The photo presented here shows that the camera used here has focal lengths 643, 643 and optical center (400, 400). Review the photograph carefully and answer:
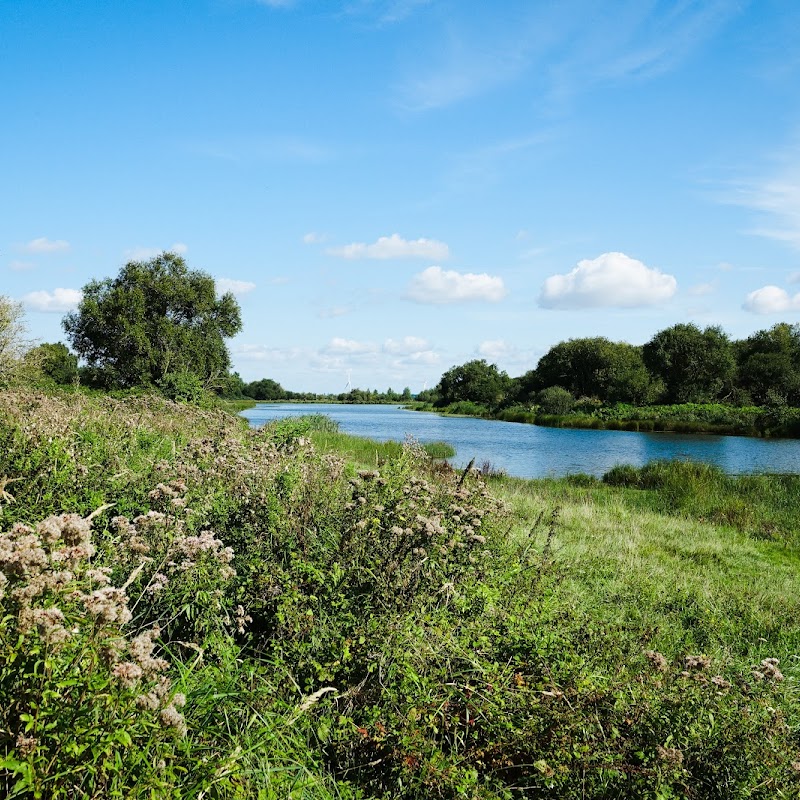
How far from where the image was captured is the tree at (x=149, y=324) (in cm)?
3919

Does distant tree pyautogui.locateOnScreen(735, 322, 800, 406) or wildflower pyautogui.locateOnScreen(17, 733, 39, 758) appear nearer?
wildflower pyautogui.locateOnScreen(17, 733, 39, 758)

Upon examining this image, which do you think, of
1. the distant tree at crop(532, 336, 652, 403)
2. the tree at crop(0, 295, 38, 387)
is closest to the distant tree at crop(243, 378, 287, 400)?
the distant tree at crop(532, 336, 652, 403)

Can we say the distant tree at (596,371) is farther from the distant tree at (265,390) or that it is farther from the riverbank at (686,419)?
the distant tree at (265,390)

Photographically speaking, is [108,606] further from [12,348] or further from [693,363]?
[693,363]

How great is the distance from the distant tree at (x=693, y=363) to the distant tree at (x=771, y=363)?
2.18m

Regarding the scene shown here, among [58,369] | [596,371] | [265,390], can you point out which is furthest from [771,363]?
[265,390]

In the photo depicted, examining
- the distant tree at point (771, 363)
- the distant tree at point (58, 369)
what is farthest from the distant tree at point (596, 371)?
the distant tree at point (58, 369)

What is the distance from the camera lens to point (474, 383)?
10462 centimetres

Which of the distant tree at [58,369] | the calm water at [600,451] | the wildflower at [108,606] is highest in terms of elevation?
the distant tree at [58,369]

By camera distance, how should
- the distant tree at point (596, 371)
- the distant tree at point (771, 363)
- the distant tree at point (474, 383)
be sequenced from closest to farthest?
1. the distant tree at point (771, 363)
2. the distant tree at point (596, 371)
3. the distant tree at point (474, 383)

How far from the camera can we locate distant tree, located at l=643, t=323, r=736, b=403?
6097 centimetres

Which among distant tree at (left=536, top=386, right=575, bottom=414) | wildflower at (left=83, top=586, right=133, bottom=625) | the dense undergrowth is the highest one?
distant tree at (left=536, top=386, right=575, bottom=414)

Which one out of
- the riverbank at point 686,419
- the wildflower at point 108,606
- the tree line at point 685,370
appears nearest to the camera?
the wildflower at point 108,606

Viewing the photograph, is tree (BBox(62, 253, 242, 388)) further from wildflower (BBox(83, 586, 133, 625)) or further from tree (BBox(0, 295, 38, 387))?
wildflower (BBox(83, 586, 133, 625))
